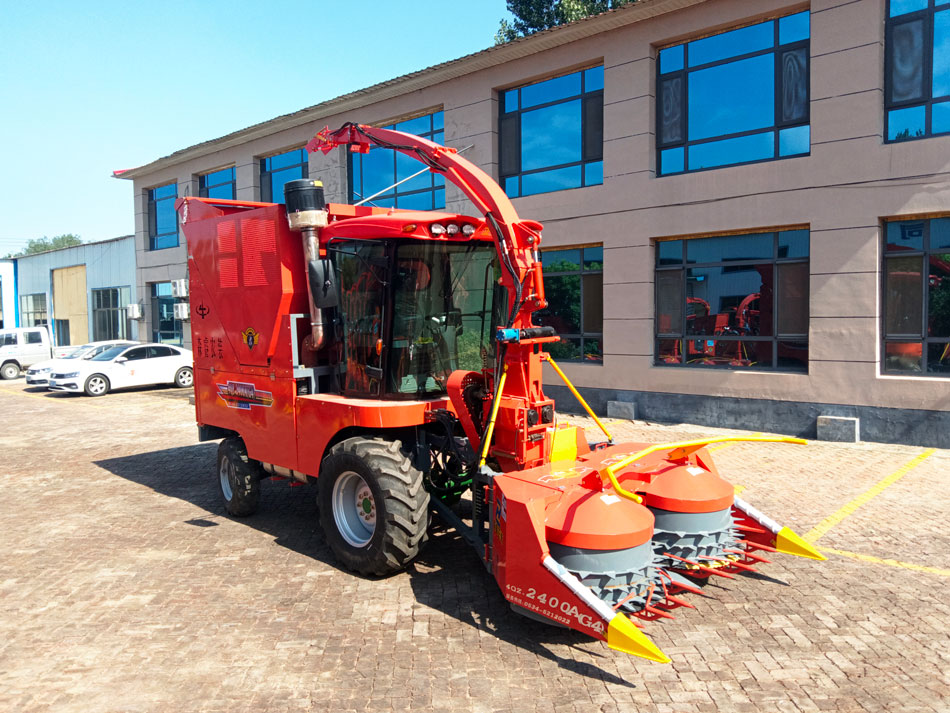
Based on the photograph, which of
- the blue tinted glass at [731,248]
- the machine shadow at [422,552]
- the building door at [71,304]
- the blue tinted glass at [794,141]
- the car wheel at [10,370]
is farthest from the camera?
the building door at [71,304]

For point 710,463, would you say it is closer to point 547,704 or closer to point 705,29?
point 547,704

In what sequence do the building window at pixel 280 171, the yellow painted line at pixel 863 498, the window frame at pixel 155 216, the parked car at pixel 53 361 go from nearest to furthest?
the yellow painted line at pixel 863 498 → the building window at pixel 280 171 → the parked car at pixel 53 361 → the window frame at pixel 155 216

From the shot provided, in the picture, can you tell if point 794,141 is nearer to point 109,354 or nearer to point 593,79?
point 593,79

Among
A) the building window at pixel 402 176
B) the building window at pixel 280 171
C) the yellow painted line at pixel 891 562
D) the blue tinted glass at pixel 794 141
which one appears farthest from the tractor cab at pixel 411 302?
the building window at pixel 280 171

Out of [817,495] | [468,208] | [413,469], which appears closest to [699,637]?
[413,469]

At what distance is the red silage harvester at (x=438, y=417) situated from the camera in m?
4.33

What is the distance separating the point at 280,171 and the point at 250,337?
1460cm

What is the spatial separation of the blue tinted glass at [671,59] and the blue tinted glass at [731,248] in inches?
121

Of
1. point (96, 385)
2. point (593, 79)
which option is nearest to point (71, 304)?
point (96, 385)

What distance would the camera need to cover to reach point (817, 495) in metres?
7.66

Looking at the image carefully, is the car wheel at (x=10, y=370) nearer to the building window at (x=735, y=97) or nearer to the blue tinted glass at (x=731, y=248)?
the building window at (x=735, y=97)

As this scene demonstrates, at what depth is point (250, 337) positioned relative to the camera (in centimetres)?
676

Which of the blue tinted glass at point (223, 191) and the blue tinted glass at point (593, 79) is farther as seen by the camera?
the blue tinted glass at point (223, 191)

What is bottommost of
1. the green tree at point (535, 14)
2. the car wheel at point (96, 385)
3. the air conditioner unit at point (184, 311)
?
the car wheel at point (96, 385)
